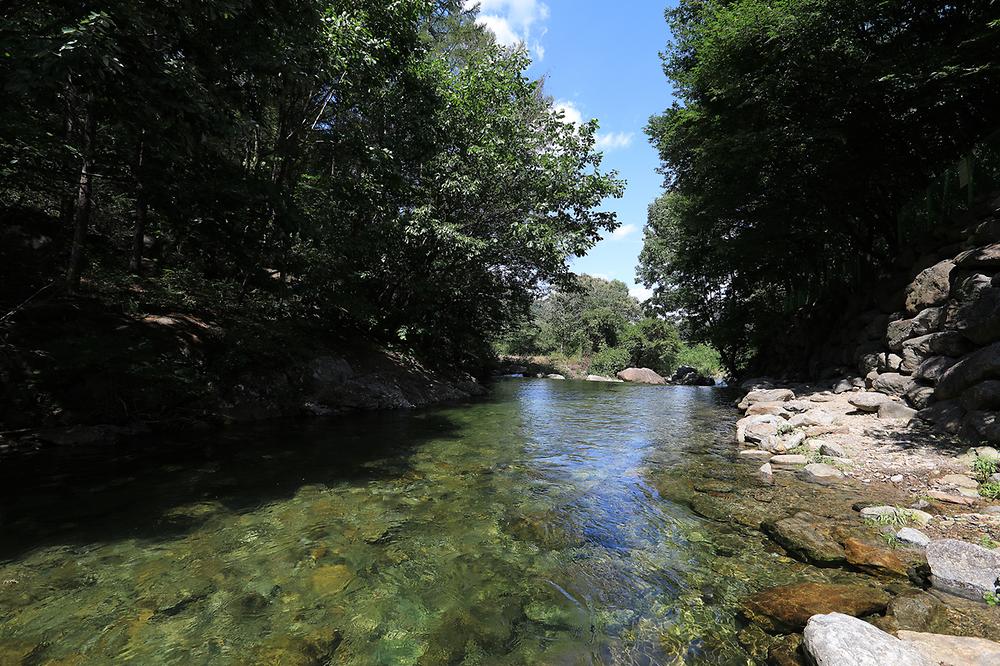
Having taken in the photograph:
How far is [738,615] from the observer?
345 centimetres

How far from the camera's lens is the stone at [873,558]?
3865 millimetres

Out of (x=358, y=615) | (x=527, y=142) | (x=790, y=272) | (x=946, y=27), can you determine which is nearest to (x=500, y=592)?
(x=358, y=615)

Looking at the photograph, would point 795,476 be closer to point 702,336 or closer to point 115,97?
point 115,97

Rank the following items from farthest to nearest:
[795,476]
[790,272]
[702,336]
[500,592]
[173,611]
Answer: [702,336], [790,272], [795,476], [500,592], [173,611]

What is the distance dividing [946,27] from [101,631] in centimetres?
1974

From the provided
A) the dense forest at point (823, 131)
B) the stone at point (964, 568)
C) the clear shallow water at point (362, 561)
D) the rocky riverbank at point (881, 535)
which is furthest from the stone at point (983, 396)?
the dense forest at point (823, 131)

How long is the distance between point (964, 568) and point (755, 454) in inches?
196

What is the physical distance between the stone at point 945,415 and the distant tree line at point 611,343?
25.0 m

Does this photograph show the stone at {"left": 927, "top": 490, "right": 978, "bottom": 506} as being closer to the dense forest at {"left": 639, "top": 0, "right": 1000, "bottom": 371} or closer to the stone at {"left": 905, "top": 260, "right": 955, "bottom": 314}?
the stone at {"left": 905, "top": 260, "right": 955, "bottom": 314}

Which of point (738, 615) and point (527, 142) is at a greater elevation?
point (527, 142)

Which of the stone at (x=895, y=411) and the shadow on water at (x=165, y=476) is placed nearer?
the shadow on water at (x=165, y=476)

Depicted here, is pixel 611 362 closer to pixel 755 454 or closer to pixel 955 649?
pixel 755 454

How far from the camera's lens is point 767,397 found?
1410 cm

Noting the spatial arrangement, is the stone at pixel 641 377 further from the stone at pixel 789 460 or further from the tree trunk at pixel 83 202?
the tree trunk at pixel 83 202
